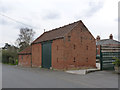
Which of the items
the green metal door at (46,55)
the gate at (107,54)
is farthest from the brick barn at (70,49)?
the gate at (107,54)

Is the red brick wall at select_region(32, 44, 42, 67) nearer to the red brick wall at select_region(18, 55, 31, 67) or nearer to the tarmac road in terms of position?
the red brick wall at select_region(18, 55, 31, 67)

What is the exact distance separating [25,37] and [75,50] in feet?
101

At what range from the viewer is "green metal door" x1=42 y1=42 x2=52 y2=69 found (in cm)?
1948

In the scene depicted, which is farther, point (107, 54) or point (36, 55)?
point (36, 55)

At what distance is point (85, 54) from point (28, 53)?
1318 centimetres

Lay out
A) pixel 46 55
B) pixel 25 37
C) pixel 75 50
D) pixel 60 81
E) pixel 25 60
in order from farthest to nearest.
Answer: pixel 25 37 → pixel 25 60 → pixel 46 55 → pixel 75 50 → pixel 60 81

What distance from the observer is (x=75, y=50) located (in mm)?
17484

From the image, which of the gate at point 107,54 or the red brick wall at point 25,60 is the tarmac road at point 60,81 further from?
the red brick wall at point 25,60

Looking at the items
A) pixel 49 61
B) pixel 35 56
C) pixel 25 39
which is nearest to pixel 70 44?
pixel 49 61

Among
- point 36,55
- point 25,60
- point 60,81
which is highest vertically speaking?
point 36,55

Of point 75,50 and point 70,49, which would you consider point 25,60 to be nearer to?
point 70,49

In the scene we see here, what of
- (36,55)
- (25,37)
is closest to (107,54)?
(36,55)

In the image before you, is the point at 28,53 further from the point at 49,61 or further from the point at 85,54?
the point at 85,54

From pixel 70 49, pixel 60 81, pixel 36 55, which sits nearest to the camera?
pixel 60 81
